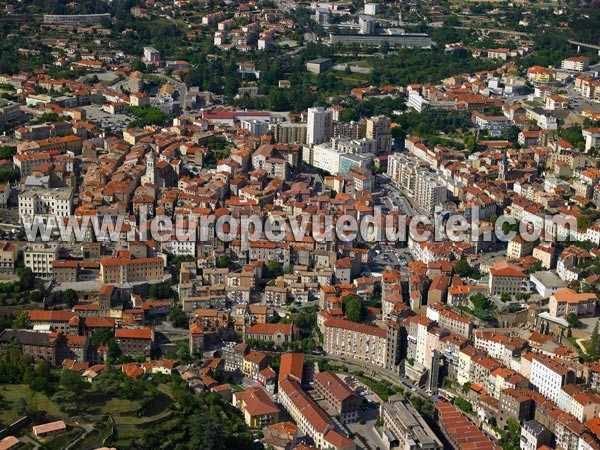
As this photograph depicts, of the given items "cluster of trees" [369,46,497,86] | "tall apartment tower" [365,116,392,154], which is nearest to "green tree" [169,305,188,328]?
"tall apartment tower" [365,116,392,154]

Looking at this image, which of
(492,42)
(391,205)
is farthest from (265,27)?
(391,205)

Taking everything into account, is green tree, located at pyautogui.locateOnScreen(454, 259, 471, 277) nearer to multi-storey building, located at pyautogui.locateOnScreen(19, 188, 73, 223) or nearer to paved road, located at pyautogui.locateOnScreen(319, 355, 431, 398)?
paved road, located at pyautogui.locateOnScreen(319, 355, 431, 398)

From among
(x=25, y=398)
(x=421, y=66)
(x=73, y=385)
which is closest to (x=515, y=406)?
(x=73, y=385)

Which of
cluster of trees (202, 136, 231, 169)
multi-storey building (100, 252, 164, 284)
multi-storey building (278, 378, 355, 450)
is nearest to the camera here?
multi-storey building (278, 378, 355, 450)

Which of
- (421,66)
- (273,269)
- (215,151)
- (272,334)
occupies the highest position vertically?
(421,66)

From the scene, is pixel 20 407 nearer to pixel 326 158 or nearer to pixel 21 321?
pixel 21 321
